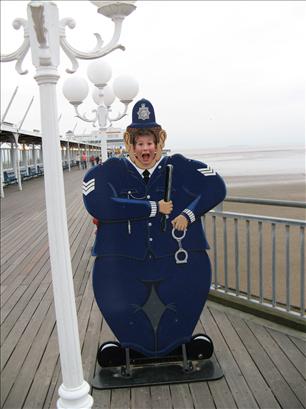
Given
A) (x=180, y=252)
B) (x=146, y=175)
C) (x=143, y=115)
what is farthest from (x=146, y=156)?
(x=180, y=252)

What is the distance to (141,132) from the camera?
9.45ft

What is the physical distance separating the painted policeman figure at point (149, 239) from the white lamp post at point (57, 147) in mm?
691

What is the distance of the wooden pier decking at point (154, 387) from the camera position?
278 centimetres

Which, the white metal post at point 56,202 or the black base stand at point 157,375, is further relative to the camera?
the black base stand at point 157,375

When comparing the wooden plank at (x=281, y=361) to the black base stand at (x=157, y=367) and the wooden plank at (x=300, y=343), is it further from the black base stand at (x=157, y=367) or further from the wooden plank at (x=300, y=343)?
the black base stand at (x=157, y=367)

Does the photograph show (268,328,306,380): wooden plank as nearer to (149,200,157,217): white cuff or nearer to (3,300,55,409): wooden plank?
(149,200,157,217): white cuff

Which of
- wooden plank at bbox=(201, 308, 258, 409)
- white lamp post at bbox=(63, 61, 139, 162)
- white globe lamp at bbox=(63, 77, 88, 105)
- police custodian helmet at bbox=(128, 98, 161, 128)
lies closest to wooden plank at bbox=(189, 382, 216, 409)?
wooden plank at bbox=(201, 308, 258, 409)

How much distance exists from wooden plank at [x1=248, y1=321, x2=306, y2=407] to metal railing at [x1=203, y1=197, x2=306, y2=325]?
27 cm

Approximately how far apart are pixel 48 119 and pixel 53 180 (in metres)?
0.30

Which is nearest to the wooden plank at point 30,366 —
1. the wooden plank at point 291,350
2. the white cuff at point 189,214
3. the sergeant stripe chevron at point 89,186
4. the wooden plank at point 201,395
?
the wooden plank at point 201,395

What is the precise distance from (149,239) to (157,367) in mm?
993

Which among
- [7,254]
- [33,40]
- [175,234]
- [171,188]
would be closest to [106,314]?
[175,234]

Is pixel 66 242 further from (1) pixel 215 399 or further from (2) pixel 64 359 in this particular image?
(1) pixel 215 399

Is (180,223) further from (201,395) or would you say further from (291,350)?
(291,350)
